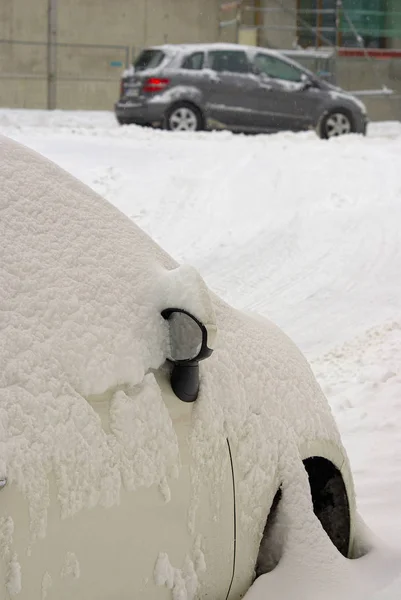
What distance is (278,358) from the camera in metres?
3.54

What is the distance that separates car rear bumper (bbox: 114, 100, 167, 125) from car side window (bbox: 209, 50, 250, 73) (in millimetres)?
1644

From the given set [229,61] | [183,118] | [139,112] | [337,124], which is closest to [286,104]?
[337,124]

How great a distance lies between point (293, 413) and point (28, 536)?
127 cm

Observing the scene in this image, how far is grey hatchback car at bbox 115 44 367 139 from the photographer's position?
19.6 meters

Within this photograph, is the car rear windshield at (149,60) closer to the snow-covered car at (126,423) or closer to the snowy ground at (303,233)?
the snowy ground at (303,233)

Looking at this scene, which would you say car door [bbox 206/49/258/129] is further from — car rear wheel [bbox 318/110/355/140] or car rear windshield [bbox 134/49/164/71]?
car rear wheel [bbox 318/110/355/140]

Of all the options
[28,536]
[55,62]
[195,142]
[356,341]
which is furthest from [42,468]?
[55,62]

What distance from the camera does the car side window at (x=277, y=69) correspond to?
2081 cm

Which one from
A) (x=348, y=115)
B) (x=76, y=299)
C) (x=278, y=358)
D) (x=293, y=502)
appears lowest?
(x=348, y=115)

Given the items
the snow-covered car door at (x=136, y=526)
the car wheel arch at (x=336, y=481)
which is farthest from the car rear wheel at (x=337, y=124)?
the snow-covered car door at (x=136, y=526)

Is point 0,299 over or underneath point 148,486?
over

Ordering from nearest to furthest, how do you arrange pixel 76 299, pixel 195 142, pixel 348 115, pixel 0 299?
pixel 0 299 < pixel 76 299 < pixel 195 142 < pixel 348 115

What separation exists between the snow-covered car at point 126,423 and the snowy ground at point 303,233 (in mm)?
653

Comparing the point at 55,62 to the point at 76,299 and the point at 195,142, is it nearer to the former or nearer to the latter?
the point at 195,142
